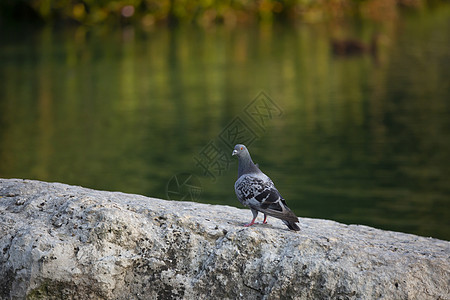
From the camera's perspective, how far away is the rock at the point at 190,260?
4457 millimetres

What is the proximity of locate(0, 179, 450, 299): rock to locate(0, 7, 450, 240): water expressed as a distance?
6772 millimetres

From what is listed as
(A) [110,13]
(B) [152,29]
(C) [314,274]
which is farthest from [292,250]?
(A) [110,13]

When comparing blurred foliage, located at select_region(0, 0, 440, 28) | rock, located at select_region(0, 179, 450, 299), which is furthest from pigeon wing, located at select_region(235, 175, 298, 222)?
blurred foliage, located at select_region(0, 0, 440, 28)

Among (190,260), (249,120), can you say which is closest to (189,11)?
(249,120)

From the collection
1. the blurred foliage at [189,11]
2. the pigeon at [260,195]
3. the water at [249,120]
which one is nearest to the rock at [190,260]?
the pigeon at [260,195]

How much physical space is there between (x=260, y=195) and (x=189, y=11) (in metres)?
43.2

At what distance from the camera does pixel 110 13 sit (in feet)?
150

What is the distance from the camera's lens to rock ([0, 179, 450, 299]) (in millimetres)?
4457

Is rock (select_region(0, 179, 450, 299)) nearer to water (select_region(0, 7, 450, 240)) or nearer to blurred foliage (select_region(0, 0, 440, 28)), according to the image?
water (select_region(0, 7, 450, 240))

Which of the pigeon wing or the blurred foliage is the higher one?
the blurred foliage

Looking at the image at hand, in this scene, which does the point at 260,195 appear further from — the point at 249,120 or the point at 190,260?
the point at 249,120

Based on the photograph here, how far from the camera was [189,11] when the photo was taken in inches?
1834

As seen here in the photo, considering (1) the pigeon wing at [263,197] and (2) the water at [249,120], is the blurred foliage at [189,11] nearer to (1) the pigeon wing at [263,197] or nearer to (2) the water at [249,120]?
(2) the water at [249,120]

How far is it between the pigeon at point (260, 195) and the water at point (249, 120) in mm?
6765
